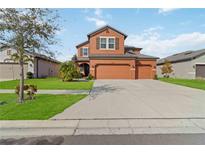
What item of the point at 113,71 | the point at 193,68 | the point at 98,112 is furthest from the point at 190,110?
the point at 193,68

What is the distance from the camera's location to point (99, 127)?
19.9 ft

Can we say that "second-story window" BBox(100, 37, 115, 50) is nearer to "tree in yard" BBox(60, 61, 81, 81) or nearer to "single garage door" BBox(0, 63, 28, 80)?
"tree in yard" BBox(60, 61, 81, 81)

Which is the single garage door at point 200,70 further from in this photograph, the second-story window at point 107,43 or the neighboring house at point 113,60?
the second-story window at point 107,43

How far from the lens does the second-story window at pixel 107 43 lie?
30078 millimetres

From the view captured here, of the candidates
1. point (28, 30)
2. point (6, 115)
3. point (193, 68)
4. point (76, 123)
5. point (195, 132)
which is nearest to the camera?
point (195, 132)

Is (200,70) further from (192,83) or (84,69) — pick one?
(84,69)

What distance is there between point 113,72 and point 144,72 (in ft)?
15.2

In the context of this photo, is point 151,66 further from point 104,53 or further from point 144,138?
point 144,138

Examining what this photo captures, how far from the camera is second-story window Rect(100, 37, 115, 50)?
3008cm

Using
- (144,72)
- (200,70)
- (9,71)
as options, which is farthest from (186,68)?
(9,71)

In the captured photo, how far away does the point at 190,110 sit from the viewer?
8.41 meters

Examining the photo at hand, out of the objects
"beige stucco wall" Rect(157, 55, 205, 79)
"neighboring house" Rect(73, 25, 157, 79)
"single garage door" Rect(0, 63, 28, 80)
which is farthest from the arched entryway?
"beige stucco wall" Rect(157, 55, 205, 79)

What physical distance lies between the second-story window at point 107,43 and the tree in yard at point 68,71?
276 inches
